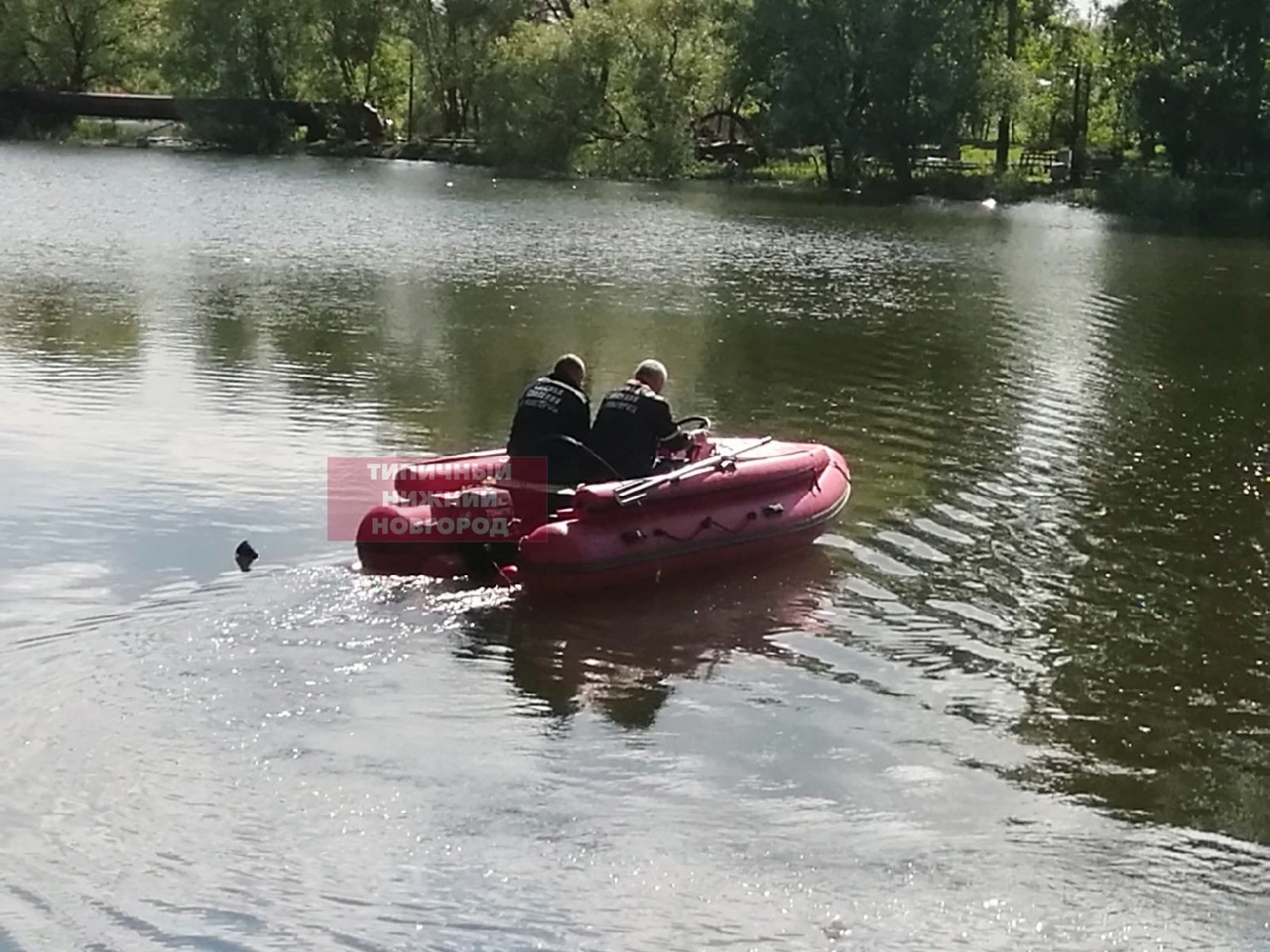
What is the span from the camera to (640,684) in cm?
862

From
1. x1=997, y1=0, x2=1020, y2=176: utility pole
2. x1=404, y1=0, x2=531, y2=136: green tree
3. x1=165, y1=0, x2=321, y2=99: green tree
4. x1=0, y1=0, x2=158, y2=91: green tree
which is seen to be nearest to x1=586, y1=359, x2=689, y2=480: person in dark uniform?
x1=997, y1=0, x2=1020, y2=176: utility pole

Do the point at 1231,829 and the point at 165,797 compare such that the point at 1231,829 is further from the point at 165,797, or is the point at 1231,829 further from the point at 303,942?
the point at 165,797

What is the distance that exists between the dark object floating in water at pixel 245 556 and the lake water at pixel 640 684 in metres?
0.08

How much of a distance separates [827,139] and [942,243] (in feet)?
54.6

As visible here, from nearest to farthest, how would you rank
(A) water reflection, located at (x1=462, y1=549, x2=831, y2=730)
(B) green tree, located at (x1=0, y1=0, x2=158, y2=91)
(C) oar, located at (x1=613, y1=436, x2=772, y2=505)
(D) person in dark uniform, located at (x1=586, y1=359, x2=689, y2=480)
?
(A) water reflection, located at (x1=462, y1=549, x2=831, y2=730)
(C) oar, located at (x1=613, y1=436, x2=772, y2=505)
(D) person in dark uniform, located at (x1=586, y1=359, x2=689, y2=480)
(B) green tree, located at (x1=0, y1=0, x2=158, y2=91)

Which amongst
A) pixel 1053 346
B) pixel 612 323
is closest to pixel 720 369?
pixel 612 323

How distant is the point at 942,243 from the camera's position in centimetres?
3556

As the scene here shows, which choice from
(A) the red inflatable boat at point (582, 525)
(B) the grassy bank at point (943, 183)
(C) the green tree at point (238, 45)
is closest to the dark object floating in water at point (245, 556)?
(A) the red inflatable boat at point (582, 525)

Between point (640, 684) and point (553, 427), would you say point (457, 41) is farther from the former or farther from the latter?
point (640, 684)

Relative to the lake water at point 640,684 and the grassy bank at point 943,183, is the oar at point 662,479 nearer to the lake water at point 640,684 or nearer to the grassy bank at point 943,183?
the lake water at point 640,684

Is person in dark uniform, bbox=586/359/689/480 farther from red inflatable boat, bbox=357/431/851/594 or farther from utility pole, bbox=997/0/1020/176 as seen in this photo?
utility pole, bbox=997/0/1020/176

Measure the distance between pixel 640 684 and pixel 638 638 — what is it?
718mm

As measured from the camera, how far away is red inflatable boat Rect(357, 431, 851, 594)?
9.68 metres

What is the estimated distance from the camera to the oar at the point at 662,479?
9891mm
